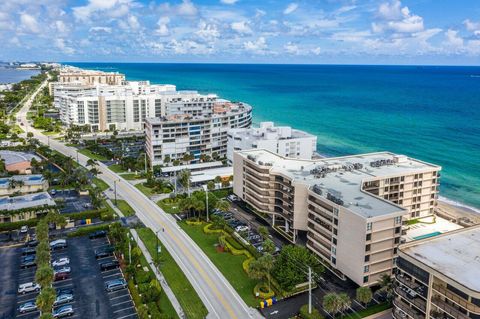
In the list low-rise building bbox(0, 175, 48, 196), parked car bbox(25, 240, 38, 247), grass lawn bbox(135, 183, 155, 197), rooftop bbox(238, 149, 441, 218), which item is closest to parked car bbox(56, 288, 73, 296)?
parked car bbox(25, 240, 38, 247)

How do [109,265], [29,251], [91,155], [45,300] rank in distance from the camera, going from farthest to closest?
Answer: [91,155] < [29,251] < [109,265] < [45,300]

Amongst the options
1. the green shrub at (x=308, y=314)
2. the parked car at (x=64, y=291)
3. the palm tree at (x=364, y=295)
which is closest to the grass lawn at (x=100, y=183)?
the parked car at (x=64, y=291)

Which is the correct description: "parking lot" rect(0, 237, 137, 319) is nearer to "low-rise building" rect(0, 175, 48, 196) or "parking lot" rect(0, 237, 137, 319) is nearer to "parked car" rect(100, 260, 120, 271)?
"parked car" rect(100, 260, 120, 271)

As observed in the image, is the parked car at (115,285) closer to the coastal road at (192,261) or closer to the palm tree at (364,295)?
the coastal road at (192,261)

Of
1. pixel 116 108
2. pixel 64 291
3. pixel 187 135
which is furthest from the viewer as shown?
pixel 116 108

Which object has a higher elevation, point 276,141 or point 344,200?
point 276,141

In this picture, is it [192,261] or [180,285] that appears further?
[192,261]

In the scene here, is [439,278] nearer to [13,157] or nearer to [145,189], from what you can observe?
[145,189]

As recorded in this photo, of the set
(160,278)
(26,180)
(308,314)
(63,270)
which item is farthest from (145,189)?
(308,314)
